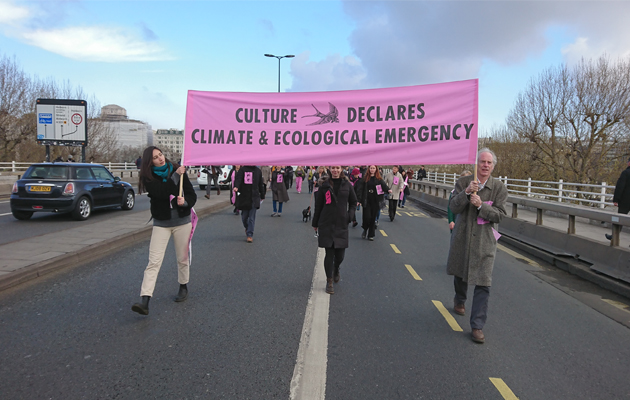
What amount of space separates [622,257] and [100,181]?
12805mm

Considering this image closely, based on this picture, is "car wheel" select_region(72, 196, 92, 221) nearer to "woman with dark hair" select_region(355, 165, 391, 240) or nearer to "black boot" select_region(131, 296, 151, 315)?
"woman with dark hair" select_region(355, 165, 391, 240)

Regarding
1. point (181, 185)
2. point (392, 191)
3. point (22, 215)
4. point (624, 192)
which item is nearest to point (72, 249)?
point (181, 185)

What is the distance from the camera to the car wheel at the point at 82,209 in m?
11.6

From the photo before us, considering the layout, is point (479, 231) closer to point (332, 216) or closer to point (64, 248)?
point (332, 216)

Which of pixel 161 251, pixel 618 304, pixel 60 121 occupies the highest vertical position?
pixel 60 121

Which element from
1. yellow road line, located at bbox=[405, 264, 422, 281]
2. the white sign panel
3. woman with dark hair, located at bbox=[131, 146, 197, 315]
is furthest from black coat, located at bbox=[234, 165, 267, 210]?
the white sign panel

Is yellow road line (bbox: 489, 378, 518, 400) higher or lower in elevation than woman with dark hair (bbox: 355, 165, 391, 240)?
lower

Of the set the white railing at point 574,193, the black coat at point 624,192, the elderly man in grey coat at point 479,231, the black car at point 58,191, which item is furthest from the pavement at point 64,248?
the white railing at point 574,193

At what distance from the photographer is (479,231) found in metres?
4.38

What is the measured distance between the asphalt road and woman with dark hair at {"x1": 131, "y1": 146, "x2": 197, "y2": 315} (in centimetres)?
46

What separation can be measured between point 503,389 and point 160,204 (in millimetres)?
3711

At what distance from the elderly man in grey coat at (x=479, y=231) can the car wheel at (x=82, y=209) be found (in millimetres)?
10511

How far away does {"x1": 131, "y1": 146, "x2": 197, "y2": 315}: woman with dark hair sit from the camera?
459cm

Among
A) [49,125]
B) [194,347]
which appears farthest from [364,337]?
[49,125]
